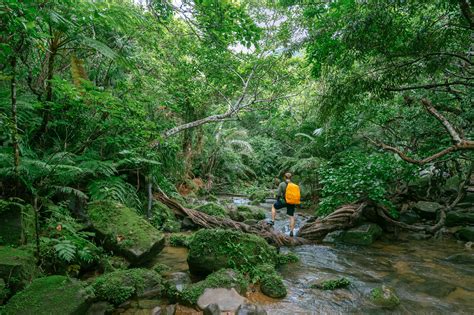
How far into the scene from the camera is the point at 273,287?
13.7ft

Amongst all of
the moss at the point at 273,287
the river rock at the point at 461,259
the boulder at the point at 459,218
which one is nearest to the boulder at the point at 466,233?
the boulder at the point at 459,218

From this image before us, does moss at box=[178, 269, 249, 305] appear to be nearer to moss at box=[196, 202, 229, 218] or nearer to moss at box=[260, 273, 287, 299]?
moss at box=[260, 273, 287, 299]

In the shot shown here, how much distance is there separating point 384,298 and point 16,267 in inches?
177

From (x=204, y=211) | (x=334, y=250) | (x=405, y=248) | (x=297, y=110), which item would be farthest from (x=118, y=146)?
(x=297, y=110)

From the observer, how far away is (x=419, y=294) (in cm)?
438

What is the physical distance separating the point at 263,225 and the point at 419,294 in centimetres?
347

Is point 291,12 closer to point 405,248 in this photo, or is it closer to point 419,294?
point 405,248

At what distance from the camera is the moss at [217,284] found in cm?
365

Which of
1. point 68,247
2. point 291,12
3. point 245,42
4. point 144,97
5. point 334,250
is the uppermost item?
point 291,12

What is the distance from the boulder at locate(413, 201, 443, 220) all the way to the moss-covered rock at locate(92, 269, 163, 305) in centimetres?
783

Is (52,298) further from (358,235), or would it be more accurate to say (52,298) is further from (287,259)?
(358,235)

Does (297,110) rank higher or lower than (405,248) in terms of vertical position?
higher

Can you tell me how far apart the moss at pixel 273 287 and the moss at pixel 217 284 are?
0.86 ft

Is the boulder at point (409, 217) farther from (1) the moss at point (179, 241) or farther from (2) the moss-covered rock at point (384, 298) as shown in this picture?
(1) the moss at point (179, 241)
